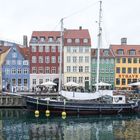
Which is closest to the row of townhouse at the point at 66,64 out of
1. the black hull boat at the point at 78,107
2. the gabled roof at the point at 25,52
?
the gabled roof at the point at 25,52

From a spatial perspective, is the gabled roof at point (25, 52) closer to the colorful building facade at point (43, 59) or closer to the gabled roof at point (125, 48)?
the colorful building facade at point (43, 59)

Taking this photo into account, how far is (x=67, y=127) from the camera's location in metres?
47.4

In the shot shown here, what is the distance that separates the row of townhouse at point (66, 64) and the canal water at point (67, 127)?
29373 mm

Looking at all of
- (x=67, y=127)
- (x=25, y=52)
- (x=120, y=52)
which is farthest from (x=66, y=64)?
(x=67, y=127)

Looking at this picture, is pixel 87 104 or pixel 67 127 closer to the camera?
pixel 67 127

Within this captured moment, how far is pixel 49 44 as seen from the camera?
90.6 m

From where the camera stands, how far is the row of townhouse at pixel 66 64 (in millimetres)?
90000

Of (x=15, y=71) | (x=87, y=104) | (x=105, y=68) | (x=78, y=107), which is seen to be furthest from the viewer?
(x=105, y=68)

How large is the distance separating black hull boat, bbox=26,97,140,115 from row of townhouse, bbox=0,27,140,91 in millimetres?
29870

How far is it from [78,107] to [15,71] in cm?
3437

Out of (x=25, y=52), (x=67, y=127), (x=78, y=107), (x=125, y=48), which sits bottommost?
(x=67, y=127)

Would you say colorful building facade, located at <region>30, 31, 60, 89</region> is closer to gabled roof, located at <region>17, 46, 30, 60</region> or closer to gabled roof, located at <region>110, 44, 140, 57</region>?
gabled roof, located at <region>17, 46, 30, 60</region>

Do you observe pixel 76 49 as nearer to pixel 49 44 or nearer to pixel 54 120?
pixel 49 44

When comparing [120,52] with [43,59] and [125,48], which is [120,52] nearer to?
[125,48]
